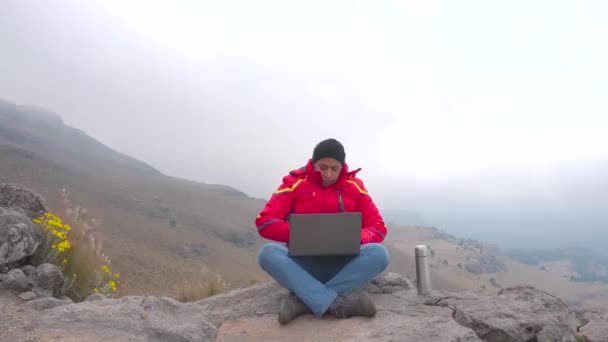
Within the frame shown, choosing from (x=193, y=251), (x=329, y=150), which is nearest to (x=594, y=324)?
(x=329, y=150)

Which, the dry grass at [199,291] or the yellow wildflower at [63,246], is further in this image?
the dry grass at [199,291]

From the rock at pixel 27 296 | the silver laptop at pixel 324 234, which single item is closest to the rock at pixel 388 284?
the silver laptop at pixel 324 234

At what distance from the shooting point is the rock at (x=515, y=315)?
4.24 meters

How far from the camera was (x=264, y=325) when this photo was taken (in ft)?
14.3

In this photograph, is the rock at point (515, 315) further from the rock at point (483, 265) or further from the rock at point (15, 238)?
the rock at point (483, 265)

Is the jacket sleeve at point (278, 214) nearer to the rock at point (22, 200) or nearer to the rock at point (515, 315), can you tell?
the rock at point (515, 315)

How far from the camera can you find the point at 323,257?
4.62 metres

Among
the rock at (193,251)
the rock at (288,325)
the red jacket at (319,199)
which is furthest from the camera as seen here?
the rock at (193,251)

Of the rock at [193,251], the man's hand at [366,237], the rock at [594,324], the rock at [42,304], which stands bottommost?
the rock at [193,251]

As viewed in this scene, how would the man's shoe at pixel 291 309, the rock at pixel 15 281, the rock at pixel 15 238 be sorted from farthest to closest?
1. the rock at pixel 15 238
2. the rock at pixel 15 281
3. the man's shoe at pixel 291 309

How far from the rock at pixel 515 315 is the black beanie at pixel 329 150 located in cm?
221

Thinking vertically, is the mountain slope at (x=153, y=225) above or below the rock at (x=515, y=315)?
below

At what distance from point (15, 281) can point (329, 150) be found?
363cm

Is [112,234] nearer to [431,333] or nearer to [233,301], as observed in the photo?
[233,301]
